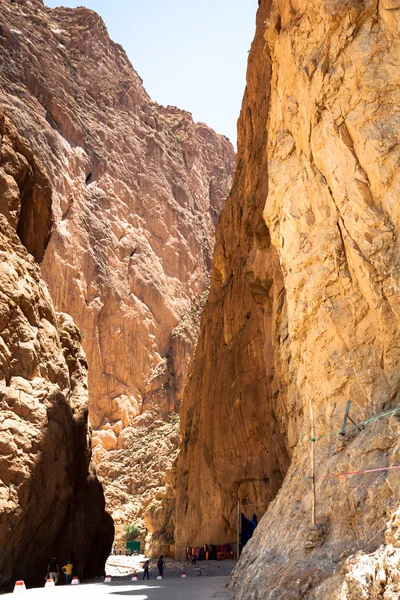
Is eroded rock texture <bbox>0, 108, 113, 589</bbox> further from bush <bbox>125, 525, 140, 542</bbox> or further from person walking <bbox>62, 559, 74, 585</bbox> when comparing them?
bush <bbox>125, 525, 140, 542</bbox>

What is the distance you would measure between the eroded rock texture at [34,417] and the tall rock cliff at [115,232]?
21.9 metres

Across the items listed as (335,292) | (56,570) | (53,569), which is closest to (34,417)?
(53,569)

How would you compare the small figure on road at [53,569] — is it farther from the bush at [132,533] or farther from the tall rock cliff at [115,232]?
the bush at [132,533]

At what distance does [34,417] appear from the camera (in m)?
21.1

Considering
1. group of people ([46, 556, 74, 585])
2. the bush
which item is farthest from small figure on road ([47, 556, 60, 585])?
the bush

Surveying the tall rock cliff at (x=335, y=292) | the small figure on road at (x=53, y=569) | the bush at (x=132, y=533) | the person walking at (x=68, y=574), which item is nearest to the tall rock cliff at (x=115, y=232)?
the bush at (x=132, y=533)

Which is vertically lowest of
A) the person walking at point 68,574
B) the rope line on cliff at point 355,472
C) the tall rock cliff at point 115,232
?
the person walking at point 68,574

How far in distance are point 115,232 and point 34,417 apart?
50555mm

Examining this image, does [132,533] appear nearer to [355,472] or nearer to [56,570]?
[56,570]

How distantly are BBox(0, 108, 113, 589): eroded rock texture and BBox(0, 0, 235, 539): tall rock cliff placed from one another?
21945 millimetres

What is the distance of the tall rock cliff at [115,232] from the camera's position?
60938mm

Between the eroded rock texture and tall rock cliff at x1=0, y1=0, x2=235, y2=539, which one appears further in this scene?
tall rock cliff at x1=0, y1=0, x2=235, y2=539

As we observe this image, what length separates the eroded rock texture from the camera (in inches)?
771

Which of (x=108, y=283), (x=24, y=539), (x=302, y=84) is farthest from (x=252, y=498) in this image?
(x=108, y=283)
